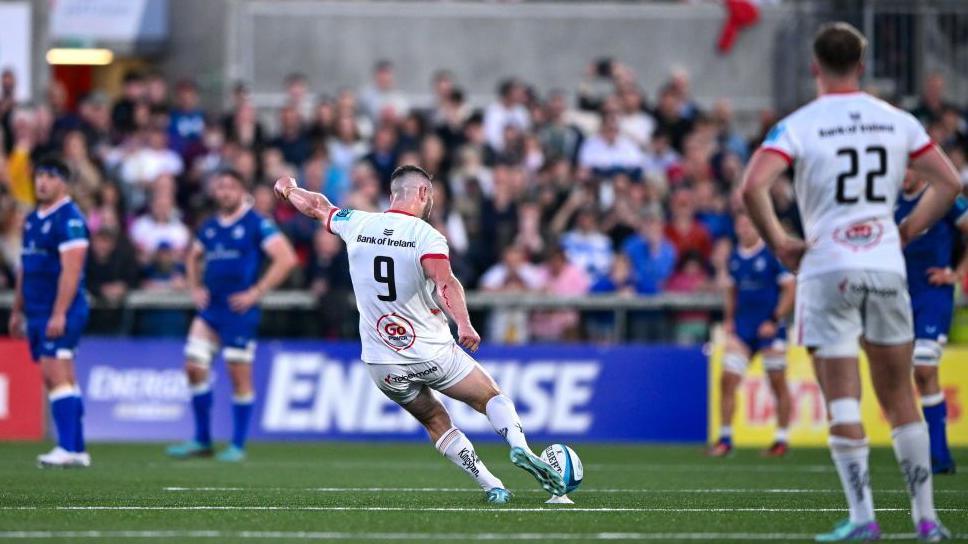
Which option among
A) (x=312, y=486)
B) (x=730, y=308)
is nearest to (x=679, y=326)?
(x=730, y=308)

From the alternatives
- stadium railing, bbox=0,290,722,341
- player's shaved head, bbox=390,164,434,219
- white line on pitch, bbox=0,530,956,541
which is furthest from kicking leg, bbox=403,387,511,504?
stadium railing, bbox=0,290,722,341

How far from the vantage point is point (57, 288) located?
46.1 feet

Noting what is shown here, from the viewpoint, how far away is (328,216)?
10570mm

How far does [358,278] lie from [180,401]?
987 centimetres

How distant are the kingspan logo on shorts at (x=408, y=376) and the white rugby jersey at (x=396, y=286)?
77mm

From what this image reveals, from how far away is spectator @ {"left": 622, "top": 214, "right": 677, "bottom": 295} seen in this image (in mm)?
20594

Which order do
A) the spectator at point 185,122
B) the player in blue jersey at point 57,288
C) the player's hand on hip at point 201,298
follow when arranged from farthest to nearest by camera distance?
1. the spectator at point 185,122
2. the player's hand on hip at point 201,298
3. the player in blue jersey at point 57,288

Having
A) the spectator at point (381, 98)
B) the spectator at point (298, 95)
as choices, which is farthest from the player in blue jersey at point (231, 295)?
the spectator at point (381, 98)

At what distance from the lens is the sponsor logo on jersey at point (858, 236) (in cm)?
794

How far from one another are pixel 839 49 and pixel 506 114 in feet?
50.5

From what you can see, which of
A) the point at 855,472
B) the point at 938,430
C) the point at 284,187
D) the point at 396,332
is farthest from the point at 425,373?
the point at 938,430

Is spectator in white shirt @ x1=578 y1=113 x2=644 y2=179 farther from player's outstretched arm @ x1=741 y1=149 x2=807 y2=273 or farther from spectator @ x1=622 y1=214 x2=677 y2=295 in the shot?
player's outstretched arm @ x1=741 y1=149 x2=807 y2=273

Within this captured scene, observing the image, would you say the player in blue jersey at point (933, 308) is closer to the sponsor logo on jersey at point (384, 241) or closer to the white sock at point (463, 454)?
the white sock at point (463, 454)

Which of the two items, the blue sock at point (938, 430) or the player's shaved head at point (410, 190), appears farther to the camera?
the blue sock at point (938, 430)
